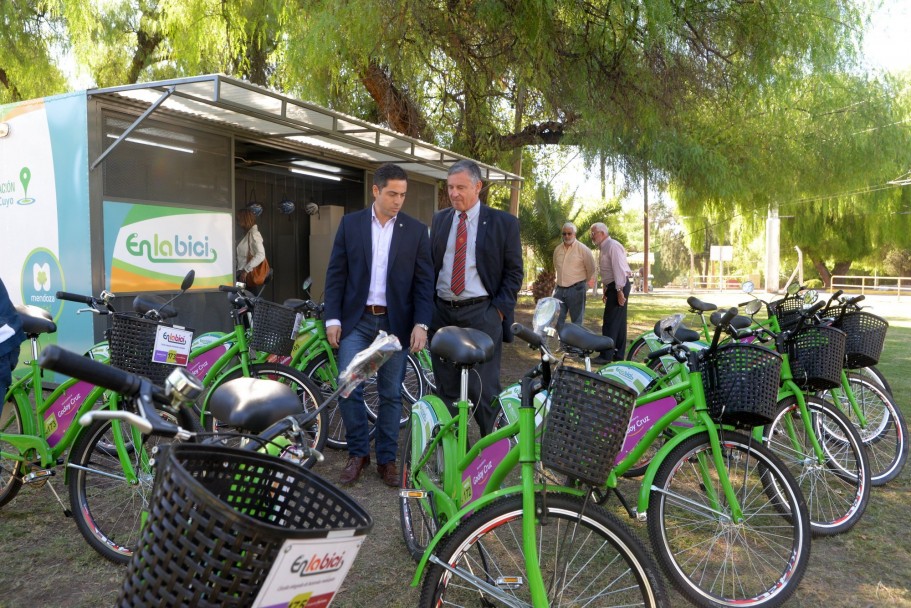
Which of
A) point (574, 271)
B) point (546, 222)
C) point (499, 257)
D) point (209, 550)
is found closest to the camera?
point (209, 550)

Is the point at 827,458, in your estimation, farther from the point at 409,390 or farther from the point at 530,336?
the point at 409,390

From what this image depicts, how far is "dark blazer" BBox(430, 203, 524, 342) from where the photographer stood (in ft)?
13.7

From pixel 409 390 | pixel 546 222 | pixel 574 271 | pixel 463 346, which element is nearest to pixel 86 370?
pixel 463 346

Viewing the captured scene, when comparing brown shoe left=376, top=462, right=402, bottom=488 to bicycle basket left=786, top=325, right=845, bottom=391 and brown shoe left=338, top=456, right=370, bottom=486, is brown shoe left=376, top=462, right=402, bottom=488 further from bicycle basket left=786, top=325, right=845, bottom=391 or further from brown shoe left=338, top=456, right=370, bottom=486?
bicycle basket left=786, top=325, right=845, bottom=391

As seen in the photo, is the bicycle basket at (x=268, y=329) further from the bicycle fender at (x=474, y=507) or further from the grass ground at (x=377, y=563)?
the bicycle fender at (x=474, y=507)

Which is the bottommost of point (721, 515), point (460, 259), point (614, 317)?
point (721, 515)

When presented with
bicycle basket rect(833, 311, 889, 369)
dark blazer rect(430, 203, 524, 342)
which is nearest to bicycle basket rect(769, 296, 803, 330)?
bicycle basket rect(833, 311, 889, 369)

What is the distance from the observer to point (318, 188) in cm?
1212

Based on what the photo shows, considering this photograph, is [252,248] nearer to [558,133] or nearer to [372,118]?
[372,118]

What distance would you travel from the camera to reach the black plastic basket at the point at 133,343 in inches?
129

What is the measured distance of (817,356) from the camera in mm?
3758

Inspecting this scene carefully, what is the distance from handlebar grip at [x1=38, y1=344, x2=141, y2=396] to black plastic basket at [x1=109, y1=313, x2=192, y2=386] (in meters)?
1.93

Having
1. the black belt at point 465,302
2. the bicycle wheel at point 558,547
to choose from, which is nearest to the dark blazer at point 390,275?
the black belt at point 465,302

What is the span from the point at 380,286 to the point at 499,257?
0.72 m
